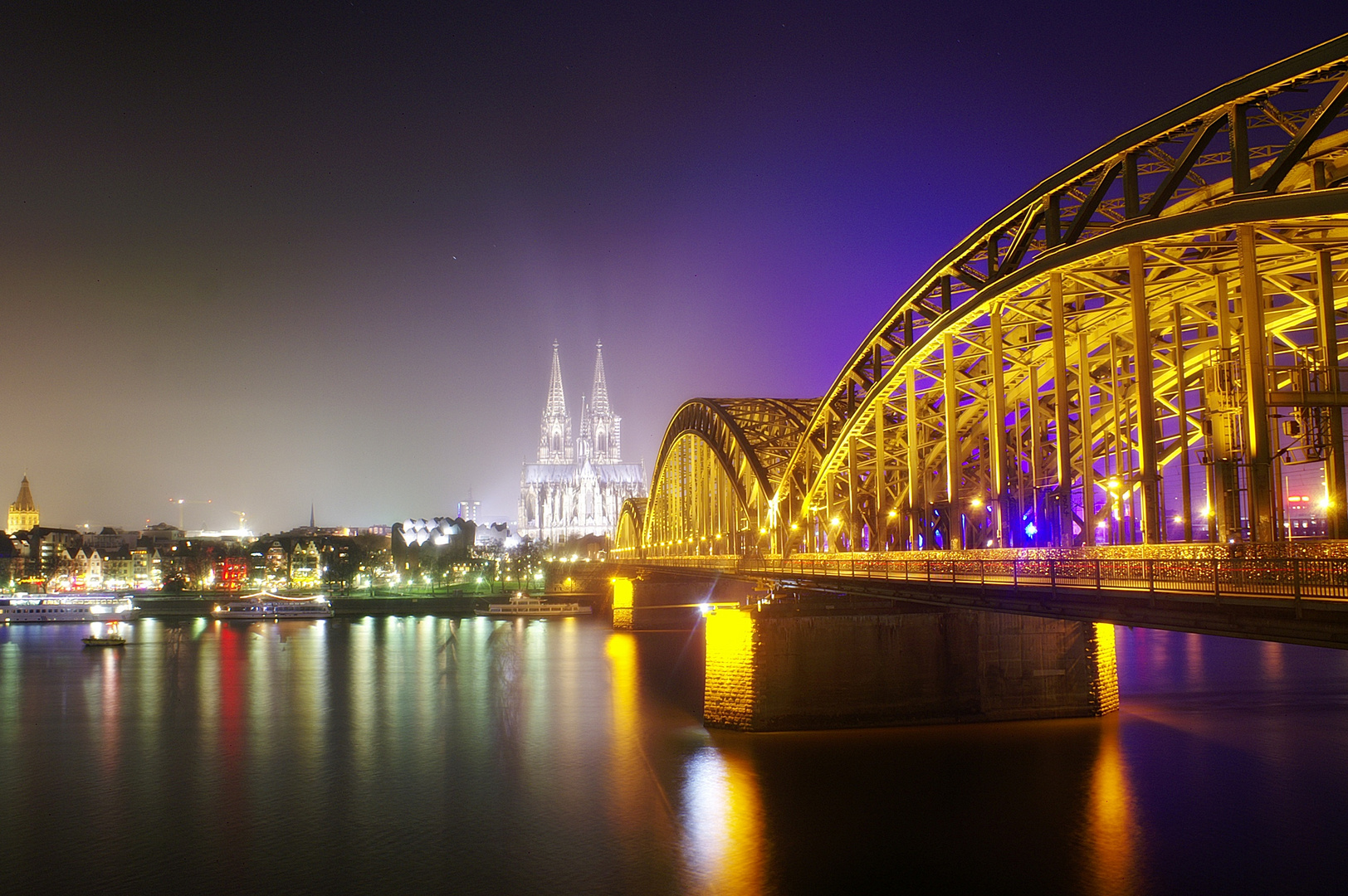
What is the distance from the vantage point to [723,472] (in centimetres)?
7331

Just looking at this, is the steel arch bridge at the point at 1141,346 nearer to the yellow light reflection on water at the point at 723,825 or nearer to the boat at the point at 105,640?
the yellow light reflection on water at the point at 723,825

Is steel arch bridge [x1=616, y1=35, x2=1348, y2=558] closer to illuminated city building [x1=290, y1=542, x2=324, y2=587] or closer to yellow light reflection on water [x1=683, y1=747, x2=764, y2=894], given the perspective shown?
yellow light reflection on water [x1=683, y1=747, x2=764, y2=894]

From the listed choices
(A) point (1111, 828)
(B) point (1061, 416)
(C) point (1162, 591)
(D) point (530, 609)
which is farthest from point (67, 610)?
(C) point (1162, 591)

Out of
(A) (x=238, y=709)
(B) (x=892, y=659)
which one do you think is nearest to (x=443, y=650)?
(A) (x=238, y=709)

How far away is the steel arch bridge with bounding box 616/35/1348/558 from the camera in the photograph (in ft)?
65.6

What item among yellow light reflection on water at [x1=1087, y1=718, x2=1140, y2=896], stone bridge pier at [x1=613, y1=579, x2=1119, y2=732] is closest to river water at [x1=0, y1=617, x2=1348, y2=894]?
yellow light reflection on water at [x1=1087, y1=718, x2=1140, y2=896]

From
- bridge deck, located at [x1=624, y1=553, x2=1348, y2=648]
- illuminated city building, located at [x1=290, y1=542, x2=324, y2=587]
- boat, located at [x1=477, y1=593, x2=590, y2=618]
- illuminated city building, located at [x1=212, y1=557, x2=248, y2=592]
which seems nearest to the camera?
bridge deck, located at [x1=624, y1=553, x2=1348, y2=648]

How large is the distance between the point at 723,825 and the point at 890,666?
36.3 feet

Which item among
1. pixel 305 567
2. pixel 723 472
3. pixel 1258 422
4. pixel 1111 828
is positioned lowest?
pixel 1111 828

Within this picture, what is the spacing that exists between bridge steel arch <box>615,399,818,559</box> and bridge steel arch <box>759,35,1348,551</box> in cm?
1685

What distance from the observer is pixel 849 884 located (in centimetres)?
2489

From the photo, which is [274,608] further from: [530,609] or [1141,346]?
[1141,346]

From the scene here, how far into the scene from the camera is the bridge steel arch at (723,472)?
62.7 meters

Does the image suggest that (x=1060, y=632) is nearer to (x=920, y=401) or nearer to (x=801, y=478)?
(x=920, y=401)
